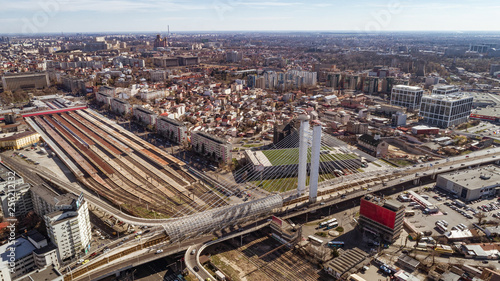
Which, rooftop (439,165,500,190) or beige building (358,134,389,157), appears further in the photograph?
beige building (358,134,389,157)

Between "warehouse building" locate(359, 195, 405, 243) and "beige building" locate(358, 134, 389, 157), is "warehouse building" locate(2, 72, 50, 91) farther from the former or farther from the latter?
"warehouse building" locate(359, 195, 405, 243)

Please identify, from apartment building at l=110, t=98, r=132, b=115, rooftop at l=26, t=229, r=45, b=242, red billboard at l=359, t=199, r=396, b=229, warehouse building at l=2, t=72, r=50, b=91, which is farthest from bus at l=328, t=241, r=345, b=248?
warehouse building at l=2, t=72, r=50, b=91

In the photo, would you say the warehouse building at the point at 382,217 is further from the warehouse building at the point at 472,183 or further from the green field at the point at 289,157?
the green field at the point at 289,157

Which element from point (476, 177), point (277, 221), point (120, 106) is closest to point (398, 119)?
point (476, 177)

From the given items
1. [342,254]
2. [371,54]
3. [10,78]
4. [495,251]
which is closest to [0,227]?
[342,254]

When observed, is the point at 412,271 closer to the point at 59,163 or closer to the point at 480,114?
the point at 59,163

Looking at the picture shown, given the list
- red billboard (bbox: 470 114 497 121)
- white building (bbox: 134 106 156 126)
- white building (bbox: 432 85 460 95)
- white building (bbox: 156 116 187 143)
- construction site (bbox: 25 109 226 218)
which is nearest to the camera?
construction site (bbox: 25 109 226 218)

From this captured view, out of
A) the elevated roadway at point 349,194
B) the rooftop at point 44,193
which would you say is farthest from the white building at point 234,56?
the rooftop at point 44,193
